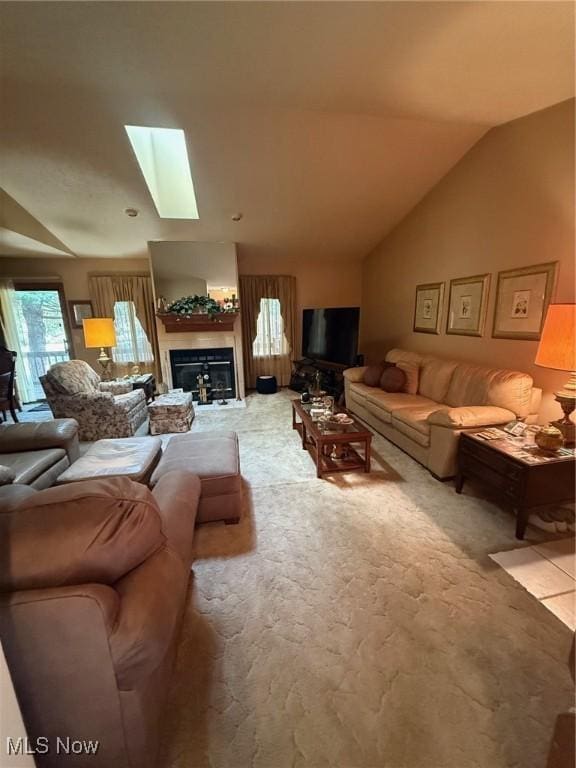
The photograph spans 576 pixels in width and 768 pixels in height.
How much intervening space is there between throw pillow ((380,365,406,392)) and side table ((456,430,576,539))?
168cm

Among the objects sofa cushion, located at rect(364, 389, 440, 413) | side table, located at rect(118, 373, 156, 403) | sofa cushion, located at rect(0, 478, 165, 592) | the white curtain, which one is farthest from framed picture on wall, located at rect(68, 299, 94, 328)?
sofa cushion, located at rect(0, 478, 165, 592)

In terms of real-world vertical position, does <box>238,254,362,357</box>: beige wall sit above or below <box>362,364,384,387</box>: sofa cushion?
above

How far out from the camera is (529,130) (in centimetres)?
261

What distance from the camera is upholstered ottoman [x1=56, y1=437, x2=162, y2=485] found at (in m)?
2.08

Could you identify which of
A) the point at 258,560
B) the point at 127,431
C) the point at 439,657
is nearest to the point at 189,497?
the point at 258,560

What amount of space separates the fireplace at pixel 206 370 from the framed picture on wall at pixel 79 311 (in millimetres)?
1808

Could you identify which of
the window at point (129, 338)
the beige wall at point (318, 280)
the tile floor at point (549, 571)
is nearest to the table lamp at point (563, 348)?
the tile floor at point (549, 571)

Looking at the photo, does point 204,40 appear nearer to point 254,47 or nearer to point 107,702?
point 254,47

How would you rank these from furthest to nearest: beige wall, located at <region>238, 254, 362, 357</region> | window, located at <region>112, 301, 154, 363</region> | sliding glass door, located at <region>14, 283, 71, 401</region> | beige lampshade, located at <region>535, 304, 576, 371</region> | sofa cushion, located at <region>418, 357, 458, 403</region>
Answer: beige wall, located at <region>238, 254, 362, 357</region> < window, located at <region>112, 301, 154, 363</region> < sliding glass door, located at <region>14, 283, 71, 401</region> < sofa cushion, located at <region>418, 357, 458, 403</region> < beige lampshade, located at <region>535, 304, 576, 371</region>

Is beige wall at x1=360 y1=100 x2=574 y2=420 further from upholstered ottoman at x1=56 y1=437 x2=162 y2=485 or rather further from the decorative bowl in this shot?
upholstered ottoman at x1=56 y1=437 x2=162 y2=485

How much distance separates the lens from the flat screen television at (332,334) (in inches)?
184

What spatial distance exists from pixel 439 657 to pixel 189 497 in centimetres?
131

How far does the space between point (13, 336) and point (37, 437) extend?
13.2 ft

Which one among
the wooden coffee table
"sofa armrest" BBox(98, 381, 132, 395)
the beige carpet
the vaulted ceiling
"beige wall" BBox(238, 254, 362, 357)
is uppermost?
the vaulted ceiling
